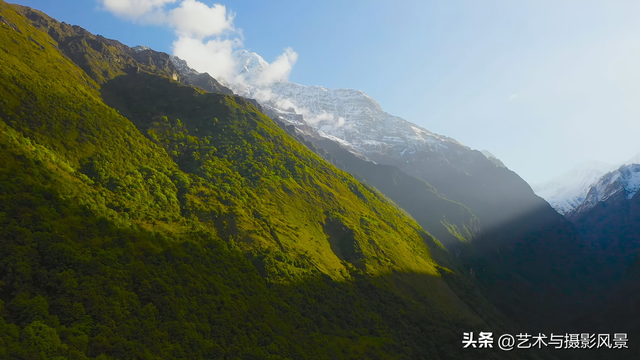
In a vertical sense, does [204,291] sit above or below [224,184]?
below

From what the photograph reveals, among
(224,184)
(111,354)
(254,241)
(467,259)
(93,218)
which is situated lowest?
(111,354)

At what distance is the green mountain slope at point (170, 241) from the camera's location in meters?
29.8

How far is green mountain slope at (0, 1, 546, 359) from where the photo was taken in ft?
97.9

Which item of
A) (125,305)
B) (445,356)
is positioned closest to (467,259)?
(445,356)

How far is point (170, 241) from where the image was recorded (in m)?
43.1

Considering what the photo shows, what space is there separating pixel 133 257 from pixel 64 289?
8.15 meters

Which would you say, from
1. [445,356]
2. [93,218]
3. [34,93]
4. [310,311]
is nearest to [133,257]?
[93,218]

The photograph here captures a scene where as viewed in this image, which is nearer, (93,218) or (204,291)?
(93,218)

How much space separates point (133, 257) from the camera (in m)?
37.1

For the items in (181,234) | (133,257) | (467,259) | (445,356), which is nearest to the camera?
(133,257)

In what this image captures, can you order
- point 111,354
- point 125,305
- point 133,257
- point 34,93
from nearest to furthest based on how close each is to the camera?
point 111,354
point 125,305
point 133,257
point 34,93

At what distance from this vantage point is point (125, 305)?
3158cm

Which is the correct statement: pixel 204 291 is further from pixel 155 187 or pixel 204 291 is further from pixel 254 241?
pixel 155 187

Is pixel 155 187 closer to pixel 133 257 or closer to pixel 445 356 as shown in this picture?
pixel 133 257
